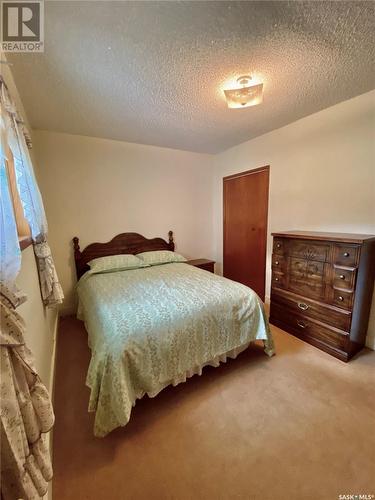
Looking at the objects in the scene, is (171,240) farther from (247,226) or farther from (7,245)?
(7,245)

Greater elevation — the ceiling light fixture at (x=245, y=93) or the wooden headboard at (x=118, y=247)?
the ceiling light fixture at (x=245, y=93)

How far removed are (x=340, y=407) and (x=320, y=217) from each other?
71.1 inches

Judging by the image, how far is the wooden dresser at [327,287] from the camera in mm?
1895

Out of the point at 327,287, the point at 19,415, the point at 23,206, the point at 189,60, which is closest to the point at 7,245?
the point at 19,415

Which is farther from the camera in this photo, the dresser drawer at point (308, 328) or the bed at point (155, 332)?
the dresser drawer at point (308, 328)

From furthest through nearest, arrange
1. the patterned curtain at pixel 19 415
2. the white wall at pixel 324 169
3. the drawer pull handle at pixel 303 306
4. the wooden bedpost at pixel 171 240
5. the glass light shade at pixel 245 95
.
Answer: the wooden bedpost at pixel 171 240 → the drawer pull handle at pixel 303 306 → the white wall at pixel 324 169 → the glass light shade at pixel 245 95 → the patterned curtain at pixel 19 415

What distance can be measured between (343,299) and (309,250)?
1.72 feet

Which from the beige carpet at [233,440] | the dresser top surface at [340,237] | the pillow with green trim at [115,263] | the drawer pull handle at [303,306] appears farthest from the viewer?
the pillow with green trim at [115,263]

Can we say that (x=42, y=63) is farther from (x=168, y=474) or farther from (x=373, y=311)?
(x=373, y=311)

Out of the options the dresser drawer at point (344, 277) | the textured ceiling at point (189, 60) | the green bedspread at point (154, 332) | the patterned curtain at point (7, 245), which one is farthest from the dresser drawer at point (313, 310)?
the patterned curtain at point (7, 245)

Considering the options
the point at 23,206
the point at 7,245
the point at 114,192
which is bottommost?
the point at 7,245

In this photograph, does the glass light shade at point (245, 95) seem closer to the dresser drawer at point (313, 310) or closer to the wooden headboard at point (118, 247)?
the dresser drawer at point (313, 310)

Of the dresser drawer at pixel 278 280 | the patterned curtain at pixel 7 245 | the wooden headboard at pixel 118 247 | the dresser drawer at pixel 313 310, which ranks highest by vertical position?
the patterned curtain at pixel 7 245

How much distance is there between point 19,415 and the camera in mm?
616
